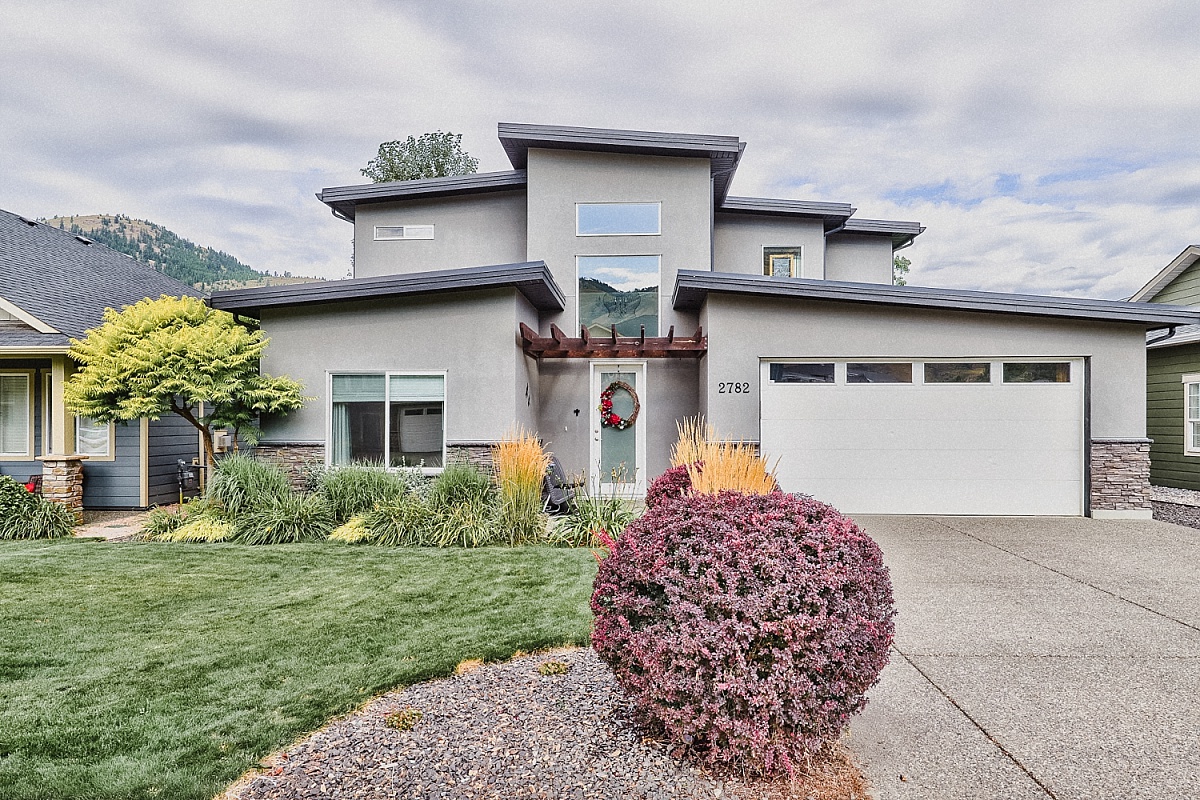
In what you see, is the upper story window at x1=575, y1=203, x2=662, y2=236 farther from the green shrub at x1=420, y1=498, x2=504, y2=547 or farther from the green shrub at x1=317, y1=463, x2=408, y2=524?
the green shrub at x1=420, y1=498, x2=504, y2=547

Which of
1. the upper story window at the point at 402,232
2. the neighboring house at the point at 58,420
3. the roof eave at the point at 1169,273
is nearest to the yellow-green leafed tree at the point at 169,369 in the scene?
the neighboring house at the point at 58,420

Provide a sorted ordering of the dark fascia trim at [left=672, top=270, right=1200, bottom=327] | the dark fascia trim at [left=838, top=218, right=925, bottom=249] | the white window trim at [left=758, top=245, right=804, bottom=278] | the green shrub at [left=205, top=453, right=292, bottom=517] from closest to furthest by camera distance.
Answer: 1. the green shrub at [left=205, top=453, right=292, bottom=517]
2. the dark fascia trim at [left=672, top=270, right=1200, bottom=327]
3. the white window trim at [left=758, top=245, right=804, bottom=278]
4. the dark fascia trim at [left=838, top=218, right=925, bottom=249]

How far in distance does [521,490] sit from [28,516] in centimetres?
628

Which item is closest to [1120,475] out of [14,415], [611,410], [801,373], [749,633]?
[801,373]

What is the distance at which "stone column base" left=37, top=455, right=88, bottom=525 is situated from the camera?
347 inches

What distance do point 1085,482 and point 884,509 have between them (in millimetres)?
2651

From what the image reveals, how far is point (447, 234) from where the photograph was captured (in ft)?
41.6

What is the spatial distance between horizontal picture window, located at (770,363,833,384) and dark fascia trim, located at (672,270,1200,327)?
94cm

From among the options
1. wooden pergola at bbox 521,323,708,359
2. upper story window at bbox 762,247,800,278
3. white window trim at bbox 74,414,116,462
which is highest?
upper story window at bbox 762,247,800,278

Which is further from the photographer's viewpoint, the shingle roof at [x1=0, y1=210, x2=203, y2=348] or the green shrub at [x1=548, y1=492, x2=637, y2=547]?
the shingle roof at [x1=0, y1=210, x2=203, y2=348]

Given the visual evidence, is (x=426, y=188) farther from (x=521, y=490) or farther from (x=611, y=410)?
(x=521, y=490)

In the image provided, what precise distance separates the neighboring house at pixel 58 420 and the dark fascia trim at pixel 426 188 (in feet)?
14.4

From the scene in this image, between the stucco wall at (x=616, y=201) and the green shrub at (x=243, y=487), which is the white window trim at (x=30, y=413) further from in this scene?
the stucco wall at (x=616, y=201)

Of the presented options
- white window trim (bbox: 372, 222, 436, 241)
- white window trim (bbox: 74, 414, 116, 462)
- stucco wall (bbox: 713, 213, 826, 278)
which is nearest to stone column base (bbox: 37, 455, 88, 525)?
white window trim (bbox: 74, 414, 116, 462)
